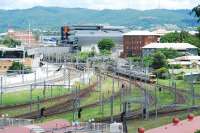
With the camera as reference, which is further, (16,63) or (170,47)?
(170,47)

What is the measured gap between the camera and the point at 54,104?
5416cm

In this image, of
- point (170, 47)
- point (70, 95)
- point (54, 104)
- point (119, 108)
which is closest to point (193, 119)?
point (119, 108)

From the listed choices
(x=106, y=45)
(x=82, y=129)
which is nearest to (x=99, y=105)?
(x=82, y=129)

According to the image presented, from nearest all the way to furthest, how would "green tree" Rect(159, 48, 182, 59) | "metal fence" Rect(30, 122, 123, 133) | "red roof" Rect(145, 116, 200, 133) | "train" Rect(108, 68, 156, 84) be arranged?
"metal fence" Rect(30, 122, 123, 133), "red roof" Rect(145, 116, 200, 133), "train" Rect(108, 68, 156, 84), "green tree" Rect(159, 48, 182, 59)

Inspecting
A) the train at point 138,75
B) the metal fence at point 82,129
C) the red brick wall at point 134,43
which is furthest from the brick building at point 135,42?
the metal fence at point 82,129

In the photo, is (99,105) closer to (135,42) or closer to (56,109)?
(56,109)

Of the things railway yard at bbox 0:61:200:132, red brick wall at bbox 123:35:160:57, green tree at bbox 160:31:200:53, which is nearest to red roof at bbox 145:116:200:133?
railway yard at bbox 0:61:200:132

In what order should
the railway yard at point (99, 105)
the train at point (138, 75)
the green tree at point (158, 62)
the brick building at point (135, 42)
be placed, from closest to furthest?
the railway yard at point (99, 105) → the train at point (138, 75) → the green tree at point (158, 62) → the brick building at point (135, 42)

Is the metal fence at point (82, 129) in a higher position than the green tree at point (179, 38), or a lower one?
higher

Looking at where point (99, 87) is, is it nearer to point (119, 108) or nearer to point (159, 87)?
point (159, 87)

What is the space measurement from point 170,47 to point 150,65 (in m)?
30.2

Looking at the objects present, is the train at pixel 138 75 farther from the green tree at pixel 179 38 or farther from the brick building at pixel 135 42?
the brick building at pixel 135 42

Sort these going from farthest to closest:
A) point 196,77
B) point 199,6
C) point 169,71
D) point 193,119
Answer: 1. point 169,71
2. point 196,77
3. point 199,6
4. point 193,119

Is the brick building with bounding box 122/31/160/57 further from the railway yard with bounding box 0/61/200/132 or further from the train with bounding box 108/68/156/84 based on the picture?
the railway yard with bounding box 0/61/200/132
